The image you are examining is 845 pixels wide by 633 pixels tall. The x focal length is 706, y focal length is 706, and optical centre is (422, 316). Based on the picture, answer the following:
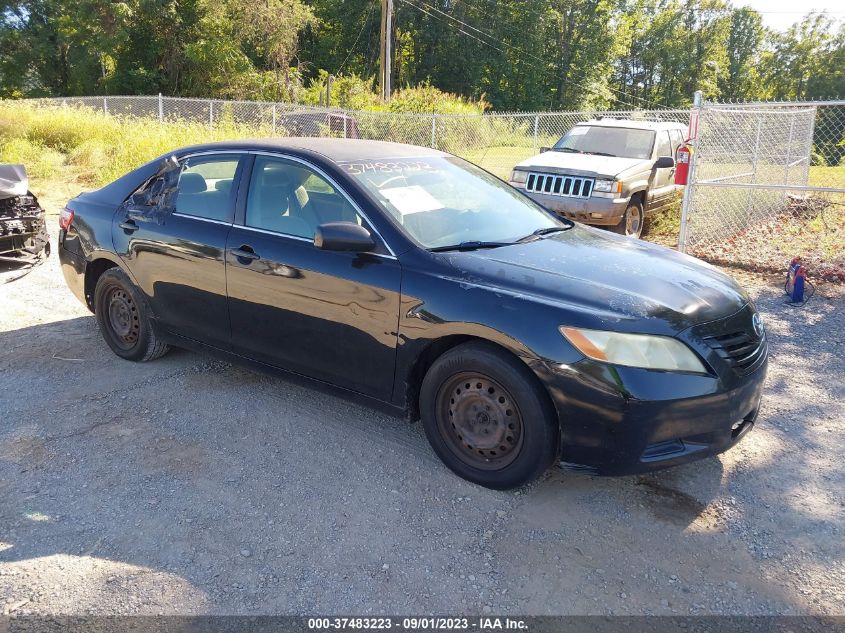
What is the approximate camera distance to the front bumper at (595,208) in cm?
891

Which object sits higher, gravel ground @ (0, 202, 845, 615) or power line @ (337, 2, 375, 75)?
power line @ (337, 2, 375, 75)

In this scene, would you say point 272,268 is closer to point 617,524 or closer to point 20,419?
point 20,419

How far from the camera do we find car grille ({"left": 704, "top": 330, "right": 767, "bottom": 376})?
330 centimetres

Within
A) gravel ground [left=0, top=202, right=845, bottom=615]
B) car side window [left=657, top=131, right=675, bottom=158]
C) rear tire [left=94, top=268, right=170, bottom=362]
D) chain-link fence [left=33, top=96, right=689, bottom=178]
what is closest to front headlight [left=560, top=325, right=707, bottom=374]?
gravel ground [left=0, top=202, right=845, bottom=615]

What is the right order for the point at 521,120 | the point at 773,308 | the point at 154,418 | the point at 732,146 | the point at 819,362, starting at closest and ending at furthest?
the point at 154,418 < the point at 819,362 < the point at 773,308 < the point at 732,146 < the point at 521,120

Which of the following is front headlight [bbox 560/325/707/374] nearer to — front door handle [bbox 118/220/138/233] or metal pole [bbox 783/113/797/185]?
front door handle [bbox 118/220/138/233]

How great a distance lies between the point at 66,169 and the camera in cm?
1445

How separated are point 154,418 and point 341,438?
121 centimetres

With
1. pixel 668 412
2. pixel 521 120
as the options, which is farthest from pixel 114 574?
pixel 521 120

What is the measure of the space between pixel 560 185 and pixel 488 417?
21.3ft

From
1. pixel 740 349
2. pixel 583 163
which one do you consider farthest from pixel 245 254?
pixel 583 163

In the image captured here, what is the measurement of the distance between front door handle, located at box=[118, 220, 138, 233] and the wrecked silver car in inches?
125

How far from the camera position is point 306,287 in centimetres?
394

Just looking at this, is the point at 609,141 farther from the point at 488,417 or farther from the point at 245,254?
the point at 488,417
